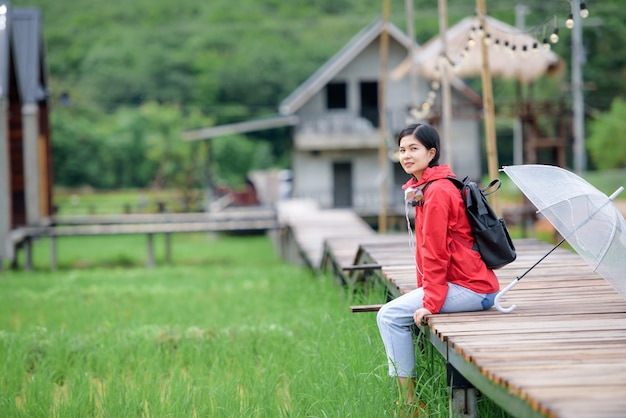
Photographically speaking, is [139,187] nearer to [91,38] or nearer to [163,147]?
[163,147]

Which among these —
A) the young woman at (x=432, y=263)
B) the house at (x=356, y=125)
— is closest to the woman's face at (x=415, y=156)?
the young woman at (x=432, y=263)

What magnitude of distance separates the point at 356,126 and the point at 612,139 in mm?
16044

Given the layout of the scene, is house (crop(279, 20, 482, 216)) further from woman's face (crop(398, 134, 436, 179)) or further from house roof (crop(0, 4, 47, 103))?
woman's face (crop(398, 134, 436, 179))

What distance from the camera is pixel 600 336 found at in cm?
356

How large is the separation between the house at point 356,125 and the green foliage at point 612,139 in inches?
501

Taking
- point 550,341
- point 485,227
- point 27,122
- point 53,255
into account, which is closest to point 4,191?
point 53,255

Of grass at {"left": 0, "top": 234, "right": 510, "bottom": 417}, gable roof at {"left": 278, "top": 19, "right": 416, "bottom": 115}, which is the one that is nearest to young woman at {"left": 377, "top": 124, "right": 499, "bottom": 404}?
grass at {"left": 0, "top": 234, "right": 510, "bottom": 417}

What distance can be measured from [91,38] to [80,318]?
2275 inches

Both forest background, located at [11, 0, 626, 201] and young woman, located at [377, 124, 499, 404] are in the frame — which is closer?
young woman, located at [377, 124, 499, 404]

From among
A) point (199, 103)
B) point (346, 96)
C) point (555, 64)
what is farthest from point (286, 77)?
point (555, 64)

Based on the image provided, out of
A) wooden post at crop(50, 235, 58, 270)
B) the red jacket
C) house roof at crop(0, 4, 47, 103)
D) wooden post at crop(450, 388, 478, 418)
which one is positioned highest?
house roof at crop(0, 4, 47, 103)

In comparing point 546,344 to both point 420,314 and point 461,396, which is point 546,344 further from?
point 420,314

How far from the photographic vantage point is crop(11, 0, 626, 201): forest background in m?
38.6

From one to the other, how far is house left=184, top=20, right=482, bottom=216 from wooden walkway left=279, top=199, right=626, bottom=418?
17911 mm
